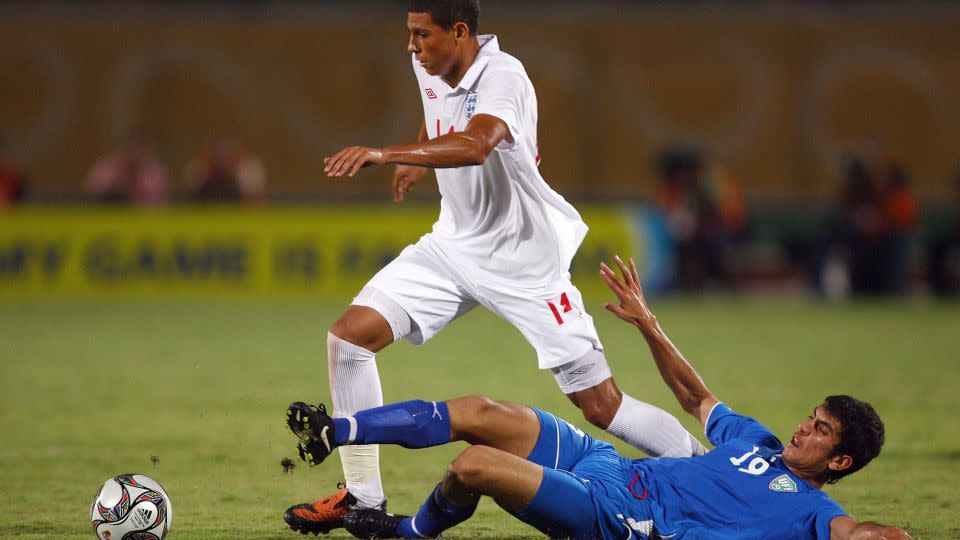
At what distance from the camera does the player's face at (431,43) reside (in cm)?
552

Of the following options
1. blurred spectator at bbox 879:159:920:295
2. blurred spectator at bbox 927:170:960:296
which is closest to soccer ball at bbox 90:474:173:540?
blurred spectator at bbox 879:159:920:295

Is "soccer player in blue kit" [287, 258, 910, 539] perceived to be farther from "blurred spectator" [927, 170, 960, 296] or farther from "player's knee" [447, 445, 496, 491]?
"blurred spectator" [927, 170, 960, 296]

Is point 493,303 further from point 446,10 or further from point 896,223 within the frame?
point 896,223

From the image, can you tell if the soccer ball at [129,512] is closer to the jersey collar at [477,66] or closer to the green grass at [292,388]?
the green grass at [292,388]

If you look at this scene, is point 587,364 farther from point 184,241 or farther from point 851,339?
point 184,241

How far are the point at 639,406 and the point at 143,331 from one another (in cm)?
889

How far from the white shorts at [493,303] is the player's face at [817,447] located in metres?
1.09

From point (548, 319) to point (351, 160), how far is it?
1.39m

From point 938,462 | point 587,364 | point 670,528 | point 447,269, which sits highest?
point 447,269

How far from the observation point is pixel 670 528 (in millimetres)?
4922

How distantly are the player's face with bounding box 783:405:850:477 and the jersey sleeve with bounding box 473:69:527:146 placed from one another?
1617 mm

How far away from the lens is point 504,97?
5.38m

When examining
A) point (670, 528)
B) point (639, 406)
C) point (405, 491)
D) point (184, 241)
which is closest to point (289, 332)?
point (184, 241)

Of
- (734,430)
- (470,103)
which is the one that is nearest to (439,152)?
(470,103)
